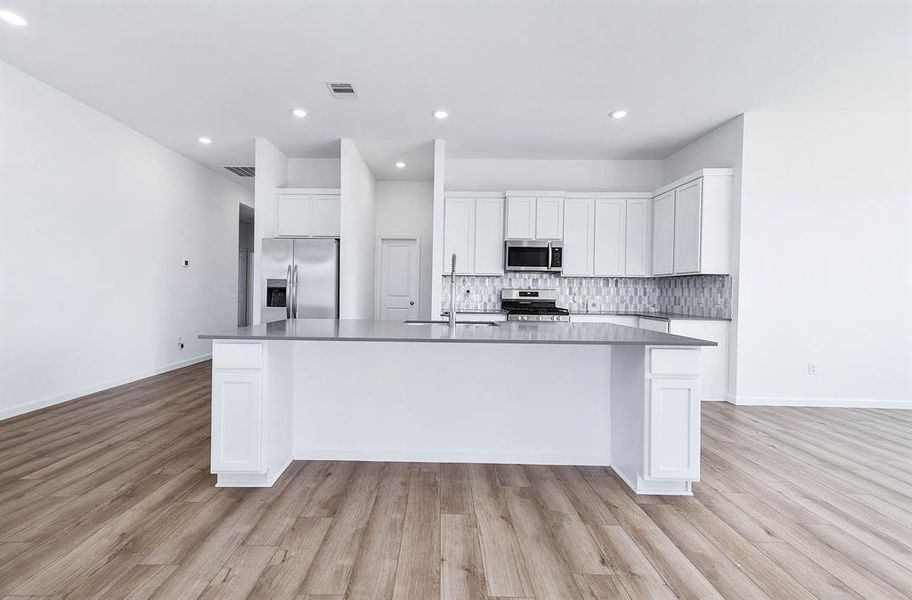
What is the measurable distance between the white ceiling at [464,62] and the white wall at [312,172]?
1.01m

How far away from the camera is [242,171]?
21.8ft

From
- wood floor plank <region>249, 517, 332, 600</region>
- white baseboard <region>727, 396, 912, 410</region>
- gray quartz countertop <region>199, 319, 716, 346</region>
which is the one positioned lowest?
wood floor plank <region>249, 517, 332, 600</region>

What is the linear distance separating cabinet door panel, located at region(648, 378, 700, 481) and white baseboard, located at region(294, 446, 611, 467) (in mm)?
476

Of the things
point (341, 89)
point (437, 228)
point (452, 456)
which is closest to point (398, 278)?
point (437, 228)

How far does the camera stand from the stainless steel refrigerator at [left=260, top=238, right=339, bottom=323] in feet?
16.9

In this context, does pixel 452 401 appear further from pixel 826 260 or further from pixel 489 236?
pixel 826 260

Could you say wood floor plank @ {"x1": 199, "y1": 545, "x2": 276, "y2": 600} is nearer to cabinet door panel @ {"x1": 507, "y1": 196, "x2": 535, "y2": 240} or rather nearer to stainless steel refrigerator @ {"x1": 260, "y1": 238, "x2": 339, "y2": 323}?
stainless steel refrigerator @ {"x1": 260, "y1": 238, "x2": 339, "y2": 323}

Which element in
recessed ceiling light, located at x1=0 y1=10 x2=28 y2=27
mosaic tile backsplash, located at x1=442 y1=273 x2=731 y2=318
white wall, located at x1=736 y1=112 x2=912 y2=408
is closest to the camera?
recessed ceiling light, located at x1=0 y1=10 x2=28 y2=27

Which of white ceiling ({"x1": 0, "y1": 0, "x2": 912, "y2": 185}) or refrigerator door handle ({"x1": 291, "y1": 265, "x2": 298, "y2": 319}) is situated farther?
refrigerator door handle ({"x1": 291, "y1": 265, "x2": 298, "y2": 319})

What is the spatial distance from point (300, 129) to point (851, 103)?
5.60 m

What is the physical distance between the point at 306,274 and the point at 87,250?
212 centimetres

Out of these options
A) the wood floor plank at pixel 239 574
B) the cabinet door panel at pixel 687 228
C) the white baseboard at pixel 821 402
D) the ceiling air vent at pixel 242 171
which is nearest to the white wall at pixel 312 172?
the ceiling air vent at pixel 242 171

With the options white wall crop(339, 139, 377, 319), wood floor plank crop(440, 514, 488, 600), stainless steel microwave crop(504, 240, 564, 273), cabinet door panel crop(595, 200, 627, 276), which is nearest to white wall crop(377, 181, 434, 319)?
white wall crop(339, 139, 377, 319)

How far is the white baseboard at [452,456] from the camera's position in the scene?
2.80m
